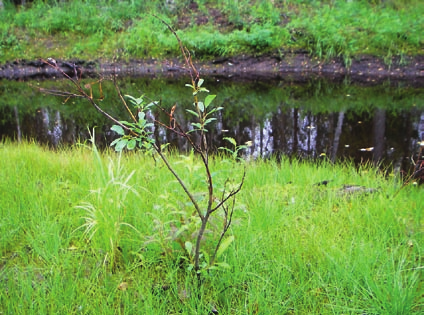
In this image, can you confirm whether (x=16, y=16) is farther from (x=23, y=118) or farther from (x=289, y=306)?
(x=289, y=306)

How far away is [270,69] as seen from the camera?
1523 centimetres

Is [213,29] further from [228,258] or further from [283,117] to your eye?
[228,258]

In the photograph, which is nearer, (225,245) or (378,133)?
(225,245)

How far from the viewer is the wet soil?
13.4 meters

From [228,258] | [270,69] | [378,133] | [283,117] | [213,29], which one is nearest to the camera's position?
[228,258]

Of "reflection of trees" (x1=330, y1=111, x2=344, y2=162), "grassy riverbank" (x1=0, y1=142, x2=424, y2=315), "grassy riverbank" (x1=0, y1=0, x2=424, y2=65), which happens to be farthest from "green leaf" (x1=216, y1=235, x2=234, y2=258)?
"grassy riverbank" (x1=0, y1=0, x2=424, y2=65)

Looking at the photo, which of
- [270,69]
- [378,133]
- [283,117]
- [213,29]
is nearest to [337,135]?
[378,133]

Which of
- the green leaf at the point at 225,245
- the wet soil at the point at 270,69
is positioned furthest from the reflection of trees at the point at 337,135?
the wet soil at the point at 270,69

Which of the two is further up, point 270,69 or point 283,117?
point 270,69

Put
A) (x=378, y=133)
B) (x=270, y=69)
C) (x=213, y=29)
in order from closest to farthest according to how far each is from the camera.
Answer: (x=378, y=133)
(x=270, y=69)
(x=213, y=29)

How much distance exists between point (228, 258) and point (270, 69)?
1397 centimetres

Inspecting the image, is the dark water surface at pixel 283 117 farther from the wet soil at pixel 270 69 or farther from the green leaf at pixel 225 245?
the green leaf at pixel 225 245

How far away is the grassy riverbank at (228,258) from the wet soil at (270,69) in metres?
9.98

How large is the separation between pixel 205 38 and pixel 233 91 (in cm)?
509
